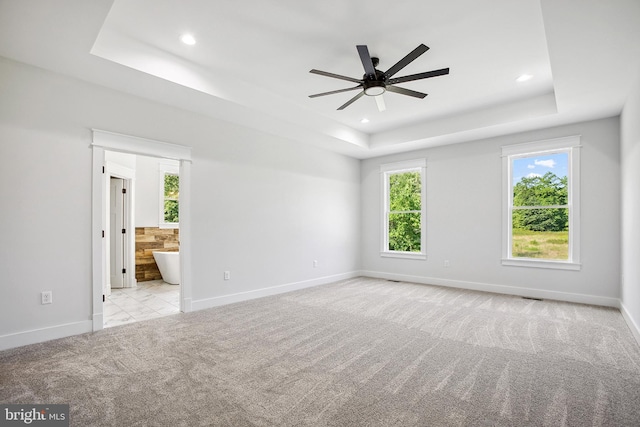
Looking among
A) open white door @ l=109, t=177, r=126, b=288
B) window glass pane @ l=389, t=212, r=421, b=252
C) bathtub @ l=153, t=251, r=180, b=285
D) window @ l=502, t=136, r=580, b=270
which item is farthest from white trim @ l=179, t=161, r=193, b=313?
window @ l=502, t=136, r=580, b=270

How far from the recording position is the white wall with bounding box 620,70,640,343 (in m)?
3.24

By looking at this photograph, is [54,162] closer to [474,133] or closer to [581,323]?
[474,133]

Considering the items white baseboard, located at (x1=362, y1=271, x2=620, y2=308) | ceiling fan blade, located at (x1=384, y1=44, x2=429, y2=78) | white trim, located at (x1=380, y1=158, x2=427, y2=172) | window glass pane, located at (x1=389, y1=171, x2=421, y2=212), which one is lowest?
white baseboard, located at (x1=362, y1=271, x2=620, y2=308)

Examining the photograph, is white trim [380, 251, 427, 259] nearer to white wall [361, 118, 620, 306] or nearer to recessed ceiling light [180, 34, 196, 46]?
white wall [361, 118, 620, 306]

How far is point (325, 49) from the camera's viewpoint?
10.8ft

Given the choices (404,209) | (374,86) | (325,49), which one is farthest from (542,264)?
(325,49)

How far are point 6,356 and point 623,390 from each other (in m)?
4.79

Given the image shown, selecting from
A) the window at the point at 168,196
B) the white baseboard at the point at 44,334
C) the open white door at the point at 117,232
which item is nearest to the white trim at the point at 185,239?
the white baseboard at the point at 44,334

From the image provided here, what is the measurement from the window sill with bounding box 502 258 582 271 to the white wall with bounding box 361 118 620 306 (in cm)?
7

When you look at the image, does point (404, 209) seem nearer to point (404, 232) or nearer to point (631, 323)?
point (404, 232)

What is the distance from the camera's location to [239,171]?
4816 mm

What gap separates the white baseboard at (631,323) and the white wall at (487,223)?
449 mm

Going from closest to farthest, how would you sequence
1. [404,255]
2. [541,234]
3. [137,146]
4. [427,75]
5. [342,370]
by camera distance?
[342,370]
[427,75]
[137,146]
[541,234]
[404,255]

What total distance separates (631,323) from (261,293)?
454 cm
